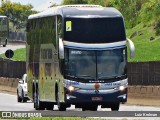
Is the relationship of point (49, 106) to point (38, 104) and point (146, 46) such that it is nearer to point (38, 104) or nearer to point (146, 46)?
point (38, 104)

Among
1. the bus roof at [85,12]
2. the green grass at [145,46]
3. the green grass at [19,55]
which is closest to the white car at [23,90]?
the bus roof at [85,12]

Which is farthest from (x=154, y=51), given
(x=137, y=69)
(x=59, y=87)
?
(x=59, y=87)

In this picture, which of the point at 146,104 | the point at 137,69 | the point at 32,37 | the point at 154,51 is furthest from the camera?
the point at 154,51

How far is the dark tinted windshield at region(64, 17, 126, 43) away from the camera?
97.1ft

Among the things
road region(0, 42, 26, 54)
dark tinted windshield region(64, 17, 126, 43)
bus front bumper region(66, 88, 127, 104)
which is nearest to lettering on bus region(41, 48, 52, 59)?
dark tinted windshield region(64, 17, 126, 43)

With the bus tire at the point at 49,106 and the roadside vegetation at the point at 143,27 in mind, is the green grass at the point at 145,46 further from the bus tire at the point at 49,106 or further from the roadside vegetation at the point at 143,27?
the bus tire at the point at 49,106

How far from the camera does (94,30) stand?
98.3 ft

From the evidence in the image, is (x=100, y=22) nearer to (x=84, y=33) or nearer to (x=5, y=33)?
(x=84, y=33)

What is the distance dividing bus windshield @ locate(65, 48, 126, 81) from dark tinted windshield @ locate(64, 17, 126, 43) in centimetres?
48

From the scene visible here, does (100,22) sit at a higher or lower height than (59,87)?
higher

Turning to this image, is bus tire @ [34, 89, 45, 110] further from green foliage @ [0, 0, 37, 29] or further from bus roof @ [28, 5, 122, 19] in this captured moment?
green foliage @ [0, 0, 37, 29]

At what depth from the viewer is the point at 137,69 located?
4222 centimetres

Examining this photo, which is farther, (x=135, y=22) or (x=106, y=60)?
(x=135, y=22)

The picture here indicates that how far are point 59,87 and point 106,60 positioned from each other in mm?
2191
